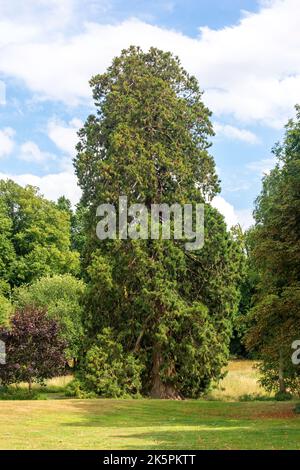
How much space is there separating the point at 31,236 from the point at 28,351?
2348cm

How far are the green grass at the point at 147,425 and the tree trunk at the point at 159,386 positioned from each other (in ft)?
13.1

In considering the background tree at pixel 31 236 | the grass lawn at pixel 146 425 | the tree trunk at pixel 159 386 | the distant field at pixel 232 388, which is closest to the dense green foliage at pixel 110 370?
the tree trunk at pixel 159 386

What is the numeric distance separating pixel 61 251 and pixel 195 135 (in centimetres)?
2411

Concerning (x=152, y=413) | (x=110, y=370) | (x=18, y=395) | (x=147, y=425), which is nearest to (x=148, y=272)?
(x=110, y=370)

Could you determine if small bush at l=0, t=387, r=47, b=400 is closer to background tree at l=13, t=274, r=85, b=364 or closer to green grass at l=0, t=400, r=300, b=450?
green grass at l=0, t=400, r=300, b=450

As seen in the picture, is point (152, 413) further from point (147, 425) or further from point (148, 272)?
point (148, 272)

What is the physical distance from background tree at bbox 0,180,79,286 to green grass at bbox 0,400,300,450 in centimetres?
2652

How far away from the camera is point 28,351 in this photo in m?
30.3

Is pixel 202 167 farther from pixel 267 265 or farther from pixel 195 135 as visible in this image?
pixel 267 265

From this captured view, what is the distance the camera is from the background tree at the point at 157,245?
30.2m

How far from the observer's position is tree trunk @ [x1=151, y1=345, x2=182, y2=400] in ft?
100

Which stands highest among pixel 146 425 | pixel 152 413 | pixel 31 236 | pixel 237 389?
Result: pixel 31 236

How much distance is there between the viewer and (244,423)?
19.4 meters

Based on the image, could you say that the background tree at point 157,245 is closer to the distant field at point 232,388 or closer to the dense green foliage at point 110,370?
the dense green foliage at point 110,370
